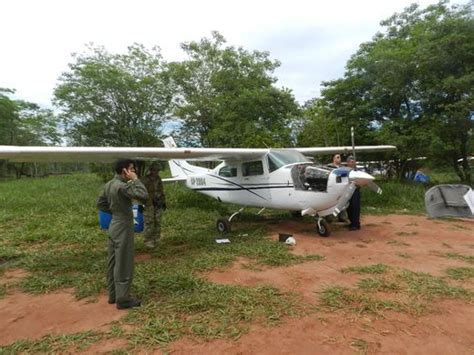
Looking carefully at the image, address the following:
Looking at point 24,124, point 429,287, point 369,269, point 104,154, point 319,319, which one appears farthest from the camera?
point 24,124

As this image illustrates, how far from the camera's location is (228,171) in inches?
403

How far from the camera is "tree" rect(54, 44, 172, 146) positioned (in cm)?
2214

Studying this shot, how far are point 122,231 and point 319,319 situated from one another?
2.62 meters

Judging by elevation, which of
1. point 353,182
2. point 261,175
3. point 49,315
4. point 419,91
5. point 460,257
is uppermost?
point 419,91

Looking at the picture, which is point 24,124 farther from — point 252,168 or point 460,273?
point 460,273

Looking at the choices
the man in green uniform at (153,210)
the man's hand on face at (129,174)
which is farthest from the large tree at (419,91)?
the man's hand on face at (129,174)

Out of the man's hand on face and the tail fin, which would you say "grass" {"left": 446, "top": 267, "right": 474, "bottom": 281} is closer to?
the man's hand on face

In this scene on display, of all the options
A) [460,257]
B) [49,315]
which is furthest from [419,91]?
[49,315]

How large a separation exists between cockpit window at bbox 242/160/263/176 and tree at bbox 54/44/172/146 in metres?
14.3

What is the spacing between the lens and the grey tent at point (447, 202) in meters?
9.06

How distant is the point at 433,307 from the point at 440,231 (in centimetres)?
500

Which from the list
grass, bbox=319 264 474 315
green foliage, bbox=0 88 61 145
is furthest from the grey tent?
green foliage, bbox=0 88 61 145

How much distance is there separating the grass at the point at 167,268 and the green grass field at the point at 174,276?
0.01 meters

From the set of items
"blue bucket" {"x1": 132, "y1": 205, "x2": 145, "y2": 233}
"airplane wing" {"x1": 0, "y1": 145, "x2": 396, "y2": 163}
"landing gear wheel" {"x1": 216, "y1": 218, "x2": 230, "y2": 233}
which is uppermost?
"airplane wing" {"x1": 0, "y1": 145, "x2": 396, "y2": 163}
